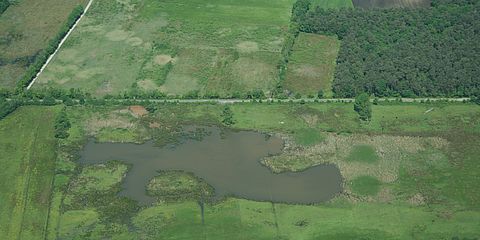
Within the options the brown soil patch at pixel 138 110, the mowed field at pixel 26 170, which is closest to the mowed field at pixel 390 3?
the brown soil patch at pixel 138 110

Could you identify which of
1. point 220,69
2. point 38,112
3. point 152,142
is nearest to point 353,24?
point 220,69

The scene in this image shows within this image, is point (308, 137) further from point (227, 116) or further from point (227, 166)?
point (227, 166)

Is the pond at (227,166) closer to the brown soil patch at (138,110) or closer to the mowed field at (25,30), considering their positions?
the brown soil patch at (138,110)

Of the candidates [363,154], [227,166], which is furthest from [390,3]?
[227,166]

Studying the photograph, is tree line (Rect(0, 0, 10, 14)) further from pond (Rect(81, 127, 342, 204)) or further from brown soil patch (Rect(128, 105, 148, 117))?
pond (Rect(81, 127, 342, 204))

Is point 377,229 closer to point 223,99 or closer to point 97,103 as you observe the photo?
point 223,99

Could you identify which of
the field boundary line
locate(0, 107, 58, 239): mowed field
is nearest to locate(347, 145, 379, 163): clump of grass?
locate(0, 107, 58, 239): mowed field
